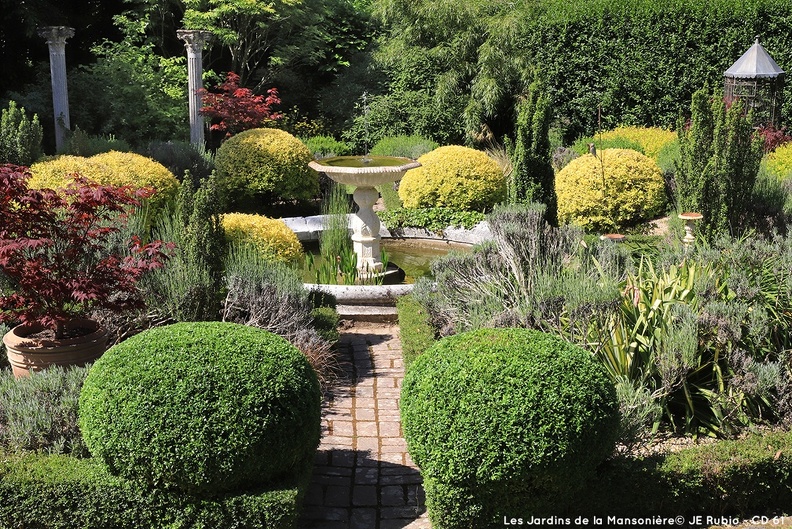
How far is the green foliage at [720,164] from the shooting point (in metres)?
8.70

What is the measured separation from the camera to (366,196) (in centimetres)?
958

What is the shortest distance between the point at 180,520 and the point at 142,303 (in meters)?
2.40

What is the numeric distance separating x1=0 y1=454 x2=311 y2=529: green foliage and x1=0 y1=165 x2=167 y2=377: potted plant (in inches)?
64.0

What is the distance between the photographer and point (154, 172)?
10344mm

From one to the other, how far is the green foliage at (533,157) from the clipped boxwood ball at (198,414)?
14.2 ft

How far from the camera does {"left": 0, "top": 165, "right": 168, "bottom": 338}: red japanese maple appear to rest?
5965mm

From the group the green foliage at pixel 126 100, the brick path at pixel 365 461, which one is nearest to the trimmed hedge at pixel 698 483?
the brick path at pixel 365 461

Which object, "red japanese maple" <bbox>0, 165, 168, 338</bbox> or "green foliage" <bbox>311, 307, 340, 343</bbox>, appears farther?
"green foliage" <bbox>311, 307, 340, 343</bbox>

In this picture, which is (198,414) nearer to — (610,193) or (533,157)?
(533,157)

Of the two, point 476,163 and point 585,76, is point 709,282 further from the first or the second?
point 585,76

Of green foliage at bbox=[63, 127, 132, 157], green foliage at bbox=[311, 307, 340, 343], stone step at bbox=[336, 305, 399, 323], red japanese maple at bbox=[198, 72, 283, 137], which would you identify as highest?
red japanese maple at bbox=[198, 72, 283, 137]

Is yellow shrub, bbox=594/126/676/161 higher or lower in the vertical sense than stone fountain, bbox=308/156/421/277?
higher

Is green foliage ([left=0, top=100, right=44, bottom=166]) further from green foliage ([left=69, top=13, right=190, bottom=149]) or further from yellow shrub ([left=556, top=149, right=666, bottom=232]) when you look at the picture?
yellow shrub ([left=556, top=149, right=666, bottom=232])

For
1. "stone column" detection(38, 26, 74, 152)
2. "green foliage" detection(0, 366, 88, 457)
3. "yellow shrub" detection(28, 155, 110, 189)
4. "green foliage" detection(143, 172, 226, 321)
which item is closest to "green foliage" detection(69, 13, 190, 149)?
"stone column" detection(38, 26, 74, 152)
